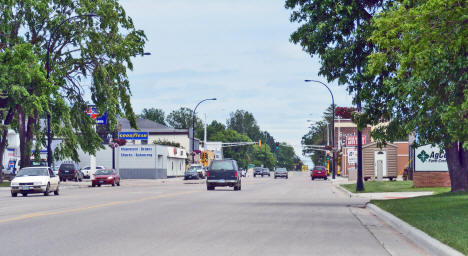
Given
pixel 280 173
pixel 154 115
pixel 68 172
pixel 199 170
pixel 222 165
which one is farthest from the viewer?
pixel 154 115

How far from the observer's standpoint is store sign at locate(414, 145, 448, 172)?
41.1m

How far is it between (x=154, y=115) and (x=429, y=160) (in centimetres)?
15241

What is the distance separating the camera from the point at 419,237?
44.4 feet

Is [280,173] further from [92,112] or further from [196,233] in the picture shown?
[196,233]

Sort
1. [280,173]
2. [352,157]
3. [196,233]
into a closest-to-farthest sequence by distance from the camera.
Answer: [196,233] < [352,157] < [280,173]

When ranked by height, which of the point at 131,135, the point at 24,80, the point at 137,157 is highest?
the point at 24,80

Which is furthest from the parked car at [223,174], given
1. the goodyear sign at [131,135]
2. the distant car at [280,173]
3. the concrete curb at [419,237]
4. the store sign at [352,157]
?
the distant car at [280,173]

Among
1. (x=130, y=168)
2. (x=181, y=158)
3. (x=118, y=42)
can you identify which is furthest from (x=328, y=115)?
(x=118, y=42)

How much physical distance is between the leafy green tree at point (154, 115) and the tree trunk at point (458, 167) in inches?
6361

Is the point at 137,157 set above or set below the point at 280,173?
above

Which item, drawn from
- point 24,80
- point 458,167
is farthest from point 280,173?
point 458,167

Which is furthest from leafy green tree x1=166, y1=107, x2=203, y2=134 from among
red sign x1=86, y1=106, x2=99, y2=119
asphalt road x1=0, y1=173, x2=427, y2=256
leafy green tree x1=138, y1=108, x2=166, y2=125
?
asphalt road x1=0, y1=173, x2=427, y2=256

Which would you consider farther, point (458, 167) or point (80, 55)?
point (80, 55)

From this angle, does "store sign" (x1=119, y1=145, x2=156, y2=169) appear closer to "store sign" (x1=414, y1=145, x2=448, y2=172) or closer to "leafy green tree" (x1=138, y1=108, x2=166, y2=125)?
"store sign" (x1=414, y1=145, x2=448, y2=172)
